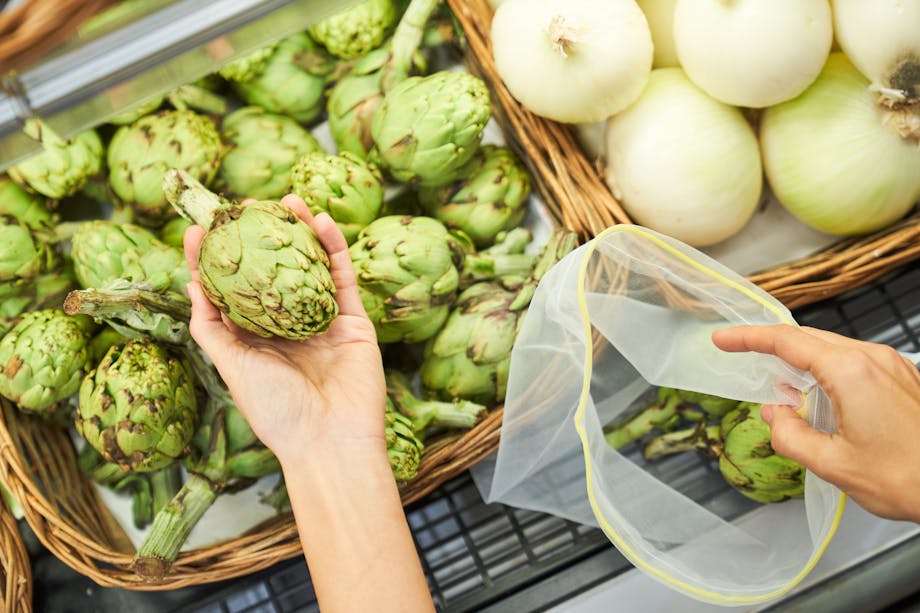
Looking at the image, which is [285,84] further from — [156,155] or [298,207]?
[298,207]

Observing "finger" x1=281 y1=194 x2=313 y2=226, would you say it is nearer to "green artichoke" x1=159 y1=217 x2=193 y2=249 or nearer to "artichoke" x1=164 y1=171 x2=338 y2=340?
"artichoke" x1=164 y1=171 x2=338 y2=340

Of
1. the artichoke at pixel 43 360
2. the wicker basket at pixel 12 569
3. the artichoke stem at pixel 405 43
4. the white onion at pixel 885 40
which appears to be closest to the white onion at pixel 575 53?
the artichoke stem at pixel 405 43

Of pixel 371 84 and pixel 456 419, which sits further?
pixel 371 84

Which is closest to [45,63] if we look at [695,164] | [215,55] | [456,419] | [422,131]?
[215,55]

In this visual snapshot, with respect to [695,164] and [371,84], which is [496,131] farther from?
[695,164]

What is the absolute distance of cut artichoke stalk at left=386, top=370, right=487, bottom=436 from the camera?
1.11 metres

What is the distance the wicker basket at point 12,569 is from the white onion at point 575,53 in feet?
3.22

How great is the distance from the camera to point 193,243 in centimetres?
91

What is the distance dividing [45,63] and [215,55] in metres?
0.12

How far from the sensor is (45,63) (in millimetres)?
529

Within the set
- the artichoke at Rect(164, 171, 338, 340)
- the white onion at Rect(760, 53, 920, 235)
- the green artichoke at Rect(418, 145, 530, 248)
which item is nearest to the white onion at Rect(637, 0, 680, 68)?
the white onion at Rect(760, 53, 920, 235)

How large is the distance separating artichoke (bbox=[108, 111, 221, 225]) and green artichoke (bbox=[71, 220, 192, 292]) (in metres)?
0.06

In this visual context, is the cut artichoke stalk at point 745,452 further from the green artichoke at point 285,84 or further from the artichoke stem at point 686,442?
the green artichoke at point 285,84

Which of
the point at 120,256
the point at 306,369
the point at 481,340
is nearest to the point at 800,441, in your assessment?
the point at 481,340
